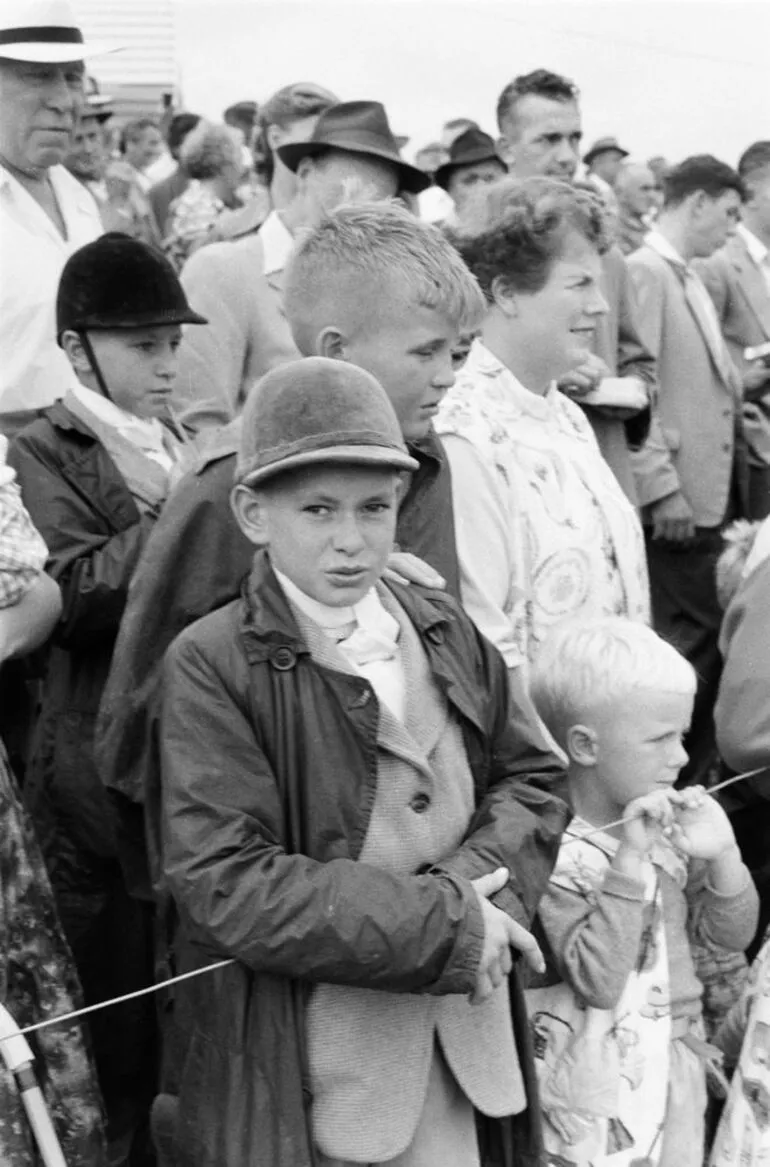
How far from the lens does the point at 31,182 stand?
15.6 feet

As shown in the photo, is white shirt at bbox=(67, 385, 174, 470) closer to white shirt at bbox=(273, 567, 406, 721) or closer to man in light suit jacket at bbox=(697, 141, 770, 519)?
white shirt at bbox=(273, 567, 406, 721)

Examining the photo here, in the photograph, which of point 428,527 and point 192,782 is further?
point 428,527

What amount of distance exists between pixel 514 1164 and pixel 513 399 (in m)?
1.68

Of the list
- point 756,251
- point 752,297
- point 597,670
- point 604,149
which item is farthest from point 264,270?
point 604,149

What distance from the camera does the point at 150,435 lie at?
388 cm

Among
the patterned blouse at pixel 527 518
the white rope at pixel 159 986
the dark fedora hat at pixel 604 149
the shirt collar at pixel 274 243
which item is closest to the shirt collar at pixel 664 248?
the shirt collar at pixel 274 243

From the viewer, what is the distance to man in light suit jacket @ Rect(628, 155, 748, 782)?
6.04 metres

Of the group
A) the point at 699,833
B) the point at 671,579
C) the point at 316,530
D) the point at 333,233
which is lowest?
the point at 671,579

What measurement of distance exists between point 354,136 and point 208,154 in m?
4.87

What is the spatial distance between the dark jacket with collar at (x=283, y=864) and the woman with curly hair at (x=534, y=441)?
86 centimetres

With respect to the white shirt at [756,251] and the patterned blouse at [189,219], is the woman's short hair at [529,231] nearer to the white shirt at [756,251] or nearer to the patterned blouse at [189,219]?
the patterned blouse at [189,219]

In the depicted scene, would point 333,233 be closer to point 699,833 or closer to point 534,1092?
point 699,833

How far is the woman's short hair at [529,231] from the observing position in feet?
12.8

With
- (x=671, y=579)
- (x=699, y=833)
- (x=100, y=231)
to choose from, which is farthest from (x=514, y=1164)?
(x=671, y=579)
